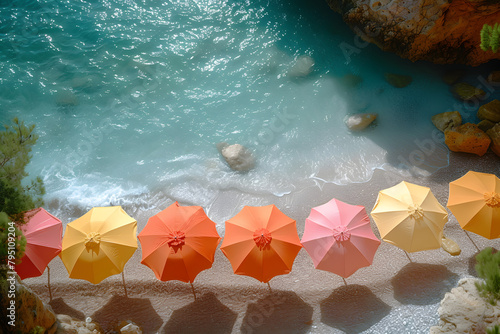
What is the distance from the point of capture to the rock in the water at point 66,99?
53.7 feet

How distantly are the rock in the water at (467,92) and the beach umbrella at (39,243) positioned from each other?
629 inches

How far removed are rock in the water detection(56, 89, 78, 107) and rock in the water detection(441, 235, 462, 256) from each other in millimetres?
15523

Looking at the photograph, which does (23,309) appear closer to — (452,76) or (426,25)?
(426,25)

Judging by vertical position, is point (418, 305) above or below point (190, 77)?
below

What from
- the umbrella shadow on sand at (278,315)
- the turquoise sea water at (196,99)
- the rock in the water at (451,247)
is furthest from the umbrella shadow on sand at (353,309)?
the turquoise sea water at (196,99)

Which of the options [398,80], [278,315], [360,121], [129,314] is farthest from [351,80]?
[129,314]

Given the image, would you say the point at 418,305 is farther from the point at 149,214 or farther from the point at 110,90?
the point at 110,90

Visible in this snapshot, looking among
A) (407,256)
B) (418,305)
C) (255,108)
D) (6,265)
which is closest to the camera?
(6,265)

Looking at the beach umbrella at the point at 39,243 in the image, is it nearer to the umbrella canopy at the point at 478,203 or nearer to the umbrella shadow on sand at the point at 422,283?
the umbrella shadow on sand at the point at 422,283

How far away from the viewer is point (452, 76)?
642 inches

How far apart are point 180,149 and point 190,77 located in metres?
3.79

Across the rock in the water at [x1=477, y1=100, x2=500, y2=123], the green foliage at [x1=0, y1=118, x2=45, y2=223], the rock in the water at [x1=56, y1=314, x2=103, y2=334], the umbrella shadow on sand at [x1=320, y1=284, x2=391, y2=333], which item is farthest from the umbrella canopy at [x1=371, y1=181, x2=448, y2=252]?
the green foliage at [x1=0, y1=118, x2=45, y2=223]

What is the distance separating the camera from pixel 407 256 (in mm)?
11477

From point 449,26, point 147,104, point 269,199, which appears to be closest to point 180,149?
point 147,104
